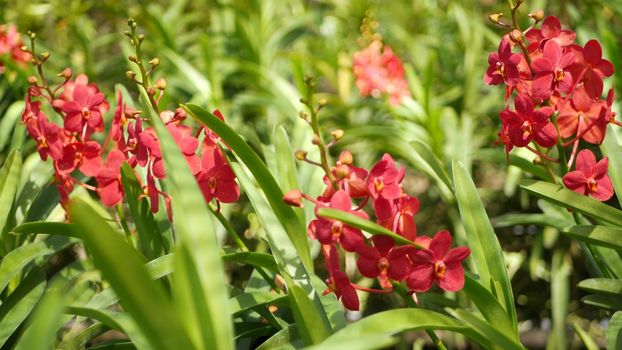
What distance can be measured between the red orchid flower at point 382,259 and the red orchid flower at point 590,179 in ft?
0.99

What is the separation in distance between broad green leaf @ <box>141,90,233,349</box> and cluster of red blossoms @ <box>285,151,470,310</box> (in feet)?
0.62

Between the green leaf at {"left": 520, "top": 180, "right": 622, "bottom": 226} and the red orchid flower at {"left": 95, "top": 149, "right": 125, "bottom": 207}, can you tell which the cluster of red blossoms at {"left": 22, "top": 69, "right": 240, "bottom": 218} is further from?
the green leaf at {"left": 520, "top": 180, "right": 622, "bottom": 226}

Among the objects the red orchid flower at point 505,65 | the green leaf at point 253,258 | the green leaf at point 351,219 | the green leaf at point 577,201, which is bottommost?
the green leaf at point 577,201

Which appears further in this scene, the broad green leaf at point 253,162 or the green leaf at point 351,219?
the broad green leaf at point 253,162

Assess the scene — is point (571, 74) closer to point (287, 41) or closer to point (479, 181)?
point (479, 181)

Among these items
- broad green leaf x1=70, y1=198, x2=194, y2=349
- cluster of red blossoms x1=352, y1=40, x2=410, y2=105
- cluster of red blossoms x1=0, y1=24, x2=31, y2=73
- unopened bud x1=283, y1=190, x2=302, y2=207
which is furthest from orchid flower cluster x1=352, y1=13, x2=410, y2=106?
broad green leaf x1=70, y1=198, x2=194, y2=349

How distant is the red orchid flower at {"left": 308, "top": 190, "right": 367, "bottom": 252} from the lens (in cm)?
76

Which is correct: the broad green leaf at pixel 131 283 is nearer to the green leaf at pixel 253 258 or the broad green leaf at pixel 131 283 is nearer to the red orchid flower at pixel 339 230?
the red orchid flower at pixel 339 230

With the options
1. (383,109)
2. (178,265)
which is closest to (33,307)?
(178,265)

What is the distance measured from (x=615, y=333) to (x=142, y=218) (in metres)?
0.64

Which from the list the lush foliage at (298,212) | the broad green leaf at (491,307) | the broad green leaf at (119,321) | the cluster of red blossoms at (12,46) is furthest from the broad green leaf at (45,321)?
the cluster of red blossoms at (12,46)

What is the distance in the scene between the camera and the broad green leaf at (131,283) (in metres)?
0.53

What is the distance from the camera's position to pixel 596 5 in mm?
2438

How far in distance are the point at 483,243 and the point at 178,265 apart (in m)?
0.49
